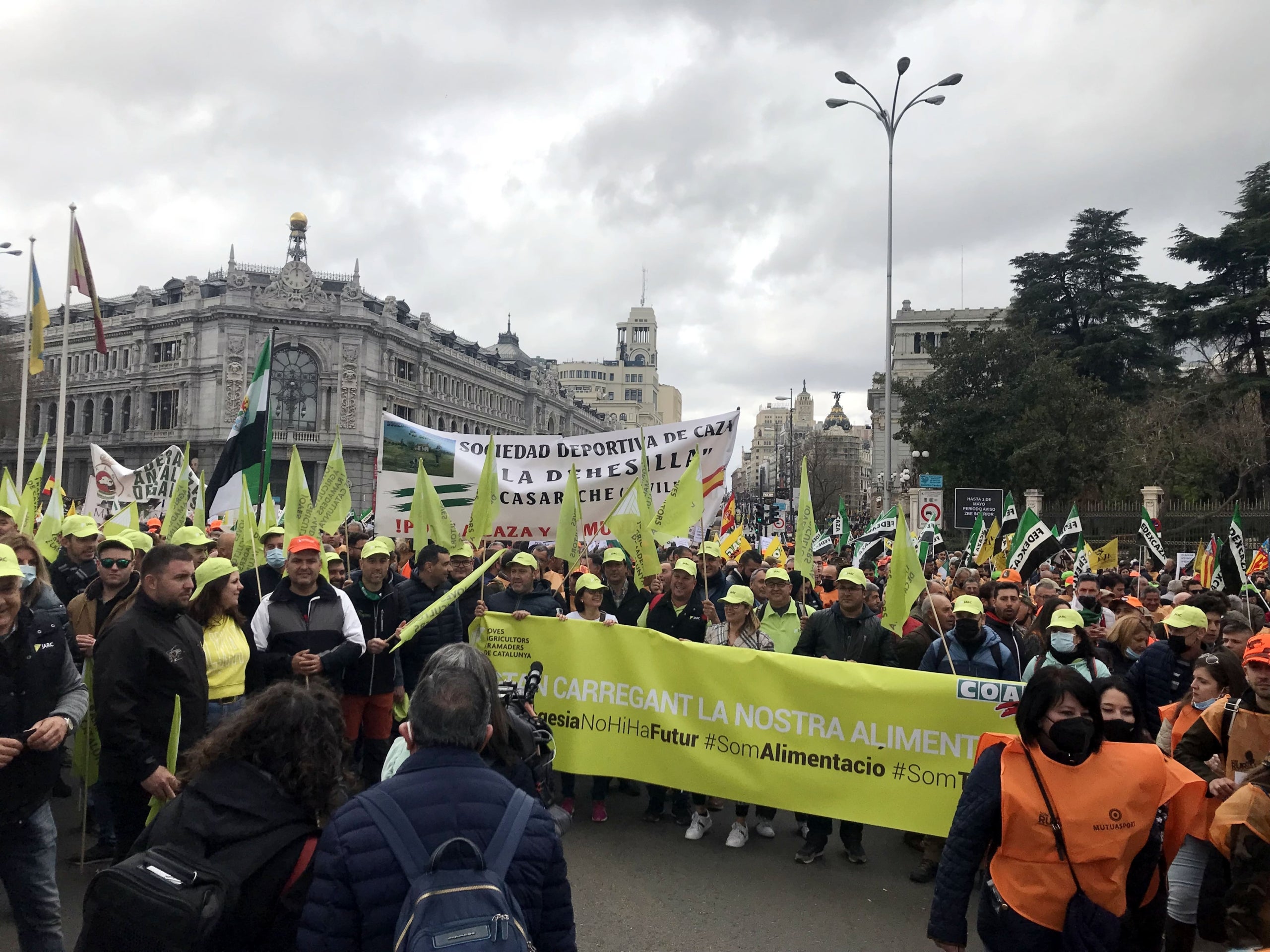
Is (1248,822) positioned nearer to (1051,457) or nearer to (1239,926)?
(1239,926)

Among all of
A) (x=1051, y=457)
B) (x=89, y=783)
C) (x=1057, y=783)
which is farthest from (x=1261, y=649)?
(x=1051, y=457)

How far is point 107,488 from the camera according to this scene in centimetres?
1445

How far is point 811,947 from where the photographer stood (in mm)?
4516

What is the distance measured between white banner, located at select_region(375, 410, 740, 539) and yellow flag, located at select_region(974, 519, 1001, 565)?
7.74 metres

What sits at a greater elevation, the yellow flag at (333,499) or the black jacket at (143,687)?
the yellow flag at (333,499)

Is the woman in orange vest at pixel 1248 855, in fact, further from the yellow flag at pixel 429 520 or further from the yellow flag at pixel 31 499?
the yellow flag at pixel 31 499

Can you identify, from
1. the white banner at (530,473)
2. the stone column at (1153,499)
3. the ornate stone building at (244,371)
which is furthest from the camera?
the ornate stone building at (244,371)

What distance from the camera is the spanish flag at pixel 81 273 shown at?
2328 centimetres

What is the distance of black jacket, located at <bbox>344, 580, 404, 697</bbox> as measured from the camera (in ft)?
20.0

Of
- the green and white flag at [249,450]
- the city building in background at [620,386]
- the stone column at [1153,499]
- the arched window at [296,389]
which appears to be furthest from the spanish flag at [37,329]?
the city building in background at [620,386]

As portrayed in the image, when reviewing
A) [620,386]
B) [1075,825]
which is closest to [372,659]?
[1075,825]

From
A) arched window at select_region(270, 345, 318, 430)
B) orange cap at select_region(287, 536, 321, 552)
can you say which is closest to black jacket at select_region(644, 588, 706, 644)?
orange cap at select_region(287, 536, 321, 552)

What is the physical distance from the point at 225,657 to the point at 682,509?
483 centimetres

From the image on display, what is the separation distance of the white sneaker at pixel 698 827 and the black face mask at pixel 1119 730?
11.4 ft
